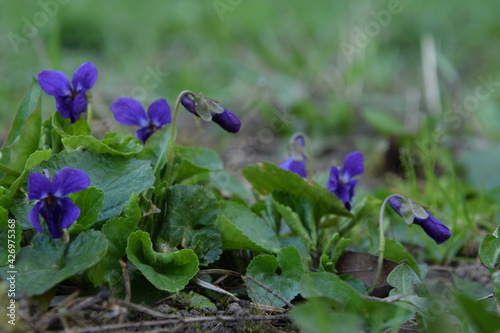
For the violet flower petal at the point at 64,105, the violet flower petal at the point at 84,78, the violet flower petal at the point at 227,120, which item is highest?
the violet flower petal at the point at 227,120

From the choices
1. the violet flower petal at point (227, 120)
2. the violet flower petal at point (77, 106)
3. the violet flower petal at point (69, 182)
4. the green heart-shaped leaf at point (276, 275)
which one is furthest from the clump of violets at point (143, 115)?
A: the green heart-shaped leaf at point (276, 275)

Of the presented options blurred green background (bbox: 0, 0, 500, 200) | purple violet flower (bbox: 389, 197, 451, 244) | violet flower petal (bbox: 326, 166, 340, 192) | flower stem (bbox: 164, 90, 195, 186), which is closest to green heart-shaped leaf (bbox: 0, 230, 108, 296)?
flower stem (bbox: 164, 90, 195, 186)

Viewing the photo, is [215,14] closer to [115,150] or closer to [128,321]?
[115,150]

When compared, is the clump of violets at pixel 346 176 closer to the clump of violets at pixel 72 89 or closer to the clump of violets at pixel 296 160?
the clump of violets at pixel 296 160

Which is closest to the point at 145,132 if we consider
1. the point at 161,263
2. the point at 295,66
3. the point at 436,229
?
the point at 161,263

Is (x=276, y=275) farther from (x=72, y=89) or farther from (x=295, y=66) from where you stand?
(x=295, y=66)

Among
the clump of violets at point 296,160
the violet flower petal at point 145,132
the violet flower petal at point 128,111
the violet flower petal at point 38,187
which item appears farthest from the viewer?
the clump of violets at point 296,160

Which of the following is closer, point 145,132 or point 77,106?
point 77,106
